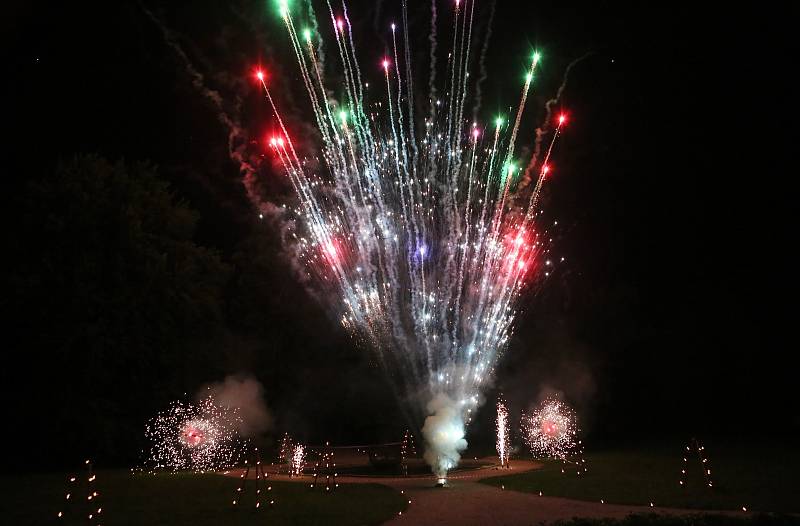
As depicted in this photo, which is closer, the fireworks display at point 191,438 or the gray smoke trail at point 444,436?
the gray smoke trail at point 444,436

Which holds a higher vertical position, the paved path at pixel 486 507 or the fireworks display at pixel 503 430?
the fireworks display at pixel 503 430

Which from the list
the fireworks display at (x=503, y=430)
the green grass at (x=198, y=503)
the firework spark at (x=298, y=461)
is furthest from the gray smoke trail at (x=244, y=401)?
the fireworks display at (x=503, y=430)

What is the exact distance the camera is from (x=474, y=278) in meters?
21.8

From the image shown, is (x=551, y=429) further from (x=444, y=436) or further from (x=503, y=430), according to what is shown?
(x=444, y=436)

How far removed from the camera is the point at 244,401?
30.4 metres

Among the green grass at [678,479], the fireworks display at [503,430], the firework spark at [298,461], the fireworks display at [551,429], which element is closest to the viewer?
the green grass at [678,479]

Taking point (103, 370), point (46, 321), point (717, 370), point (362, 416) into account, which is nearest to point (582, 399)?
point (717, 370)

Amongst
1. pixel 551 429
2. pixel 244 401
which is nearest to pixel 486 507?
pixel 551 429

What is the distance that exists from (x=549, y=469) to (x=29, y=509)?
1272 centimetres

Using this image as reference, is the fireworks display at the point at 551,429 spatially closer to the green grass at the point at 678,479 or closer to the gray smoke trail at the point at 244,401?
the green grass at the point at 678,479

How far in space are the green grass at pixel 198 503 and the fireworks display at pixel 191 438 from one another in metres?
6.50

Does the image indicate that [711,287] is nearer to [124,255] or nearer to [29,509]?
[124,255]

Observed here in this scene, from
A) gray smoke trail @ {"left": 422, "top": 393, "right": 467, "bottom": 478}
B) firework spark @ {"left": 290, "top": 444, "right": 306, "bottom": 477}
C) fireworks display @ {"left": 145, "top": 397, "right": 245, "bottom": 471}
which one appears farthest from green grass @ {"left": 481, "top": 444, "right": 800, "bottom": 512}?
fireworks display @ {"left": 145, "top": 397, "right": 245, "bottom": 471}

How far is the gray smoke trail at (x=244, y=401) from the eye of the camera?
91.4ft
